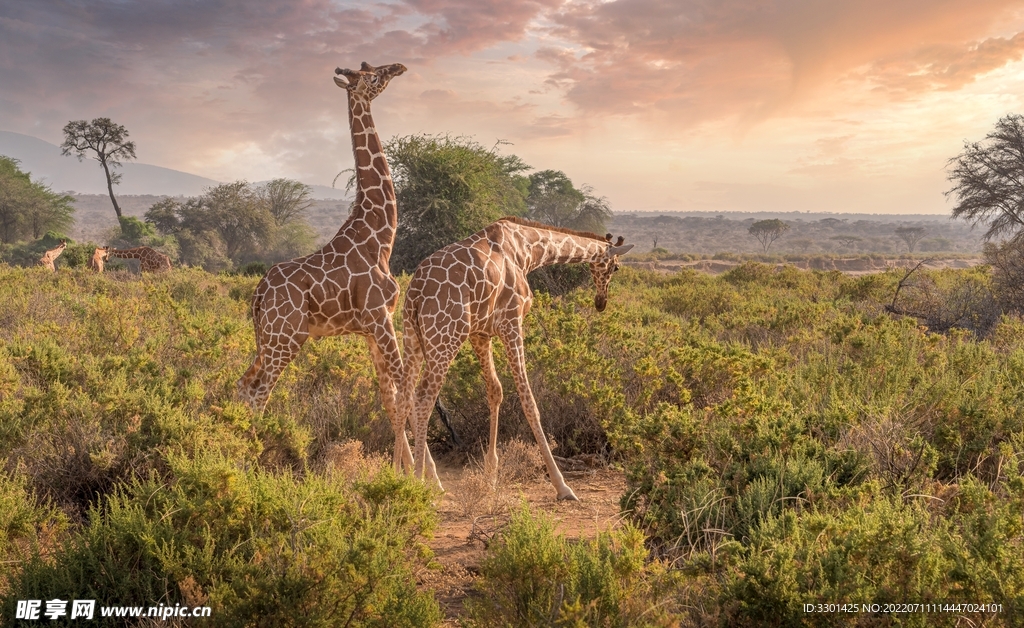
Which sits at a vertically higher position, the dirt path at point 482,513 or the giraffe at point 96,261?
the giraffe at point 96,261

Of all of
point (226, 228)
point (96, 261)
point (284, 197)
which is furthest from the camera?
point (284, 197)

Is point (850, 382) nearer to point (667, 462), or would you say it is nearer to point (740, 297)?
point (667, 462)

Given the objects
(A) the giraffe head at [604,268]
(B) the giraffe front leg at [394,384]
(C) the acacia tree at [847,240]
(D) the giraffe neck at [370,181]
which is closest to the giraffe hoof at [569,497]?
(B) the giraffe front leg at [394,384]

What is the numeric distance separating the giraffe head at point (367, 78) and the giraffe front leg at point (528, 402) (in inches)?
94.4

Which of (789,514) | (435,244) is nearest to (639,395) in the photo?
(789,514)

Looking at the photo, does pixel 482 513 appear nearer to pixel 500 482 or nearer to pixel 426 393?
pixel 500 482

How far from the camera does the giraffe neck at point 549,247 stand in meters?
5.86

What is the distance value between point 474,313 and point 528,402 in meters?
0.88

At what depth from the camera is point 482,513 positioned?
5.13m

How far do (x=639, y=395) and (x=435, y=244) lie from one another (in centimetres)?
1459

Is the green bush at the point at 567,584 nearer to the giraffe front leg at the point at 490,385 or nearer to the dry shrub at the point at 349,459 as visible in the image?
the dry shrub at the point at 349,459

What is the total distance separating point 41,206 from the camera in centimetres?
4253

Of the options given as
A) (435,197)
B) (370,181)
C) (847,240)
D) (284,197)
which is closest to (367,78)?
(370,181)

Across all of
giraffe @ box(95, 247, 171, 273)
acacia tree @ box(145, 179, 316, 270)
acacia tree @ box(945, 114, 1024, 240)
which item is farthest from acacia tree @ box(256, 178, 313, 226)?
acacia tree @ box(945, 114, 1024, 240)
